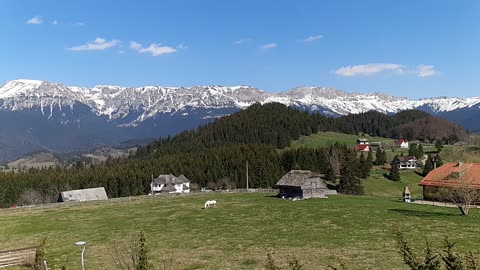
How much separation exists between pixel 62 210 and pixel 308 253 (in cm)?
6227

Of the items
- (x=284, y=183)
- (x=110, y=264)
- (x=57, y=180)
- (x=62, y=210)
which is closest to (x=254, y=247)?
(x=110, y=264)

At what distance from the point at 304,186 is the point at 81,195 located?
2277 inches

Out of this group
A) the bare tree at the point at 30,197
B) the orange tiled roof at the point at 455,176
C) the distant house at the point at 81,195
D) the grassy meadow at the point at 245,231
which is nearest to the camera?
the grassy meadow at the point at 245,231

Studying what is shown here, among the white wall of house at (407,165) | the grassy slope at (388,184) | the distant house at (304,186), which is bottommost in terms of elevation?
the grassy slope at (388,184)

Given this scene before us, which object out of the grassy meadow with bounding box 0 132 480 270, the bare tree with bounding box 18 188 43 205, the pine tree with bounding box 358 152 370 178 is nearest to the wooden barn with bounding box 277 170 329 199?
the grassy meadow with bounding box 0 132 480 270

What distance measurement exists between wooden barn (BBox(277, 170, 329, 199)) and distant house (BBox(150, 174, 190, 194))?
4893cm

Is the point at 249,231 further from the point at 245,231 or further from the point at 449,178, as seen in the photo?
the point at 449,178

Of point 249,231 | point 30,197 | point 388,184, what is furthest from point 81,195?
point 388,184

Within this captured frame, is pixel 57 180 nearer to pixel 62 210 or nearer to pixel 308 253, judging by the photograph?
pixel 62 210

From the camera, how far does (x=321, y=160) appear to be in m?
143

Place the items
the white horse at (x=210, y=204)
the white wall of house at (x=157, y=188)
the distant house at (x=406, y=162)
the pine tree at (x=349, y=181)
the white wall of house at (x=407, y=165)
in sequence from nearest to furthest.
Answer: the white horse at (x=210, y=204)
the pine tree at (x=349, y=181)
the white wall of house at (x=157, y=188)
the white wall of house at (x=407, y=165)
the distant house at (x=406, y=162)

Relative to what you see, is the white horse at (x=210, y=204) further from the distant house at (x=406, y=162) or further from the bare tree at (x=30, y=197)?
the distant house at (x=406, y=162)

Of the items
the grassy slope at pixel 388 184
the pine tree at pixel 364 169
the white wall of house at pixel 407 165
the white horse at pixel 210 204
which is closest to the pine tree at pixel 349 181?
the grassy slope at pixel 388 184

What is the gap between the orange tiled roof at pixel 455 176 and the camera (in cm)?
7381
